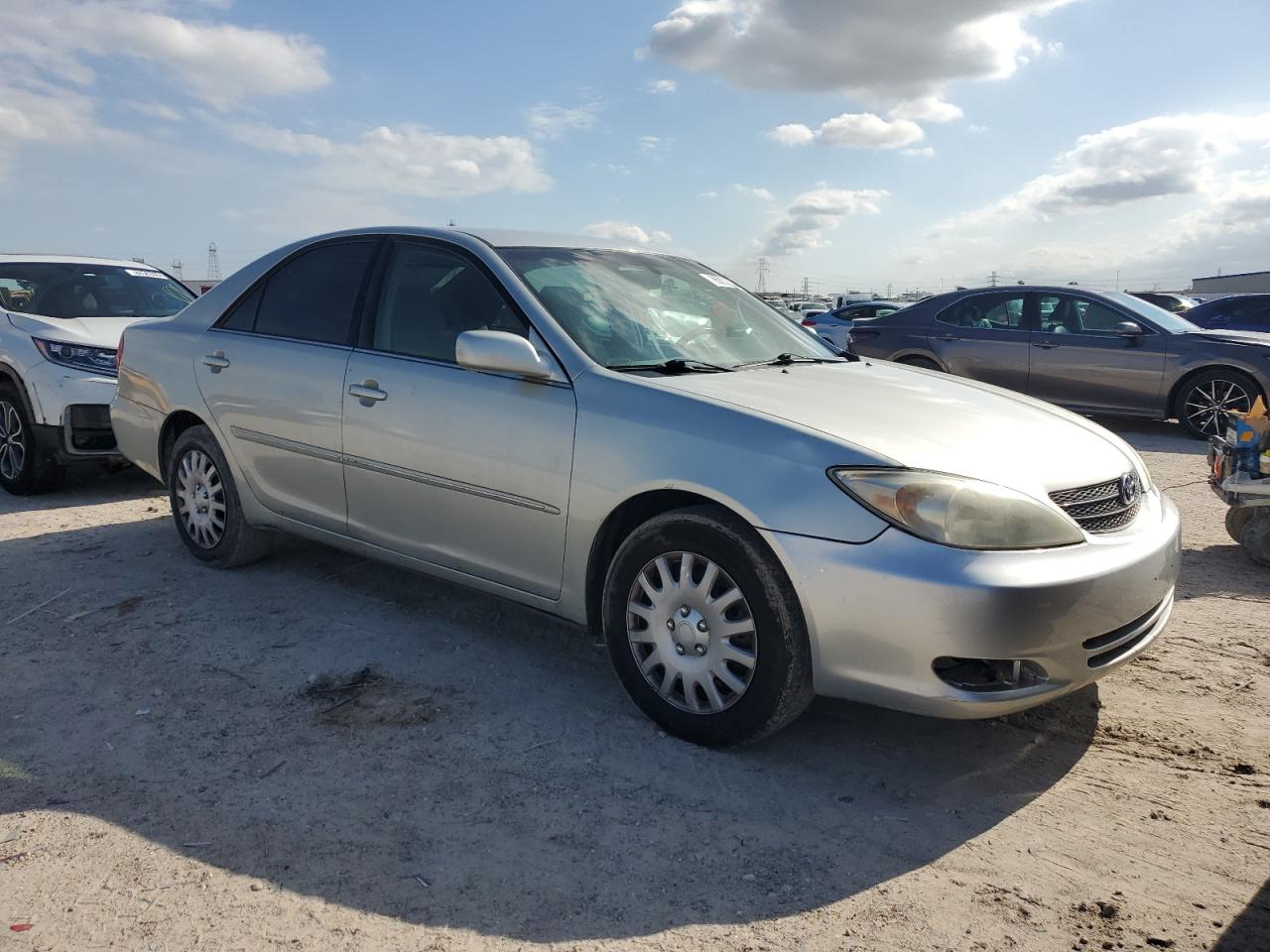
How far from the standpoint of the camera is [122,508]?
6.46 metres

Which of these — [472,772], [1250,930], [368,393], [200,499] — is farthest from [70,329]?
[1250,930]

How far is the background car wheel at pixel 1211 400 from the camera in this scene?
9484 mm

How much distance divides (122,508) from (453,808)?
4.65m

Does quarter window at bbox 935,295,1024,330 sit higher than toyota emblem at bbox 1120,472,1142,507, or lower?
higher

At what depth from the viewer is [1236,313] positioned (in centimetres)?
1312

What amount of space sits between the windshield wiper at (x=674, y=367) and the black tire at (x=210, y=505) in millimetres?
2347

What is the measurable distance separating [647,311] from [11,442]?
531 cm

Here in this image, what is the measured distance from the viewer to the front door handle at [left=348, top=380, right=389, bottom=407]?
400 cm

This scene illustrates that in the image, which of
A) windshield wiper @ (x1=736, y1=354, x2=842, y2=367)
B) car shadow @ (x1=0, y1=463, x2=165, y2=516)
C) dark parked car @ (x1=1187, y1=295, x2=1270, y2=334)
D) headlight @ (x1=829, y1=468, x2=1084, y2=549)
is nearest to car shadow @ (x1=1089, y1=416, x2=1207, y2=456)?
dark parked car @ (x1=1187, y1=295, x2=1270, y2=334)

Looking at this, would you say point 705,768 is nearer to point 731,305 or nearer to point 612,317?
point 612,317

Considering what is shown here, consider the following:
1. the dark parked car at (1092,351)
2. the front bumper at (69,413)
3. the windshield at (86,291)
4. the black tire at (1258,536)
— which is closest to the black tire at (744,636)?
the black tire at (1258,536)

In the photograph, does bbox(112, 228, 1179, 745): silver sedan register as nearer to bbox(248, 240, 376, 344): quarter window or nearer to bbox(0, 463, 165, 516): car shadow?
bbox(248, 240, 376, 344): quarter window

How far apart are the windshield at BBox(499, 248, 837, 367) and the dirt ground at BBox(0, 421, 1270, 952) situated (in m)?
1.29

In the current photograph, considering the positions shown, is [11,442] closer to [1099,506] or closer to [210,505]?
[210,505]
